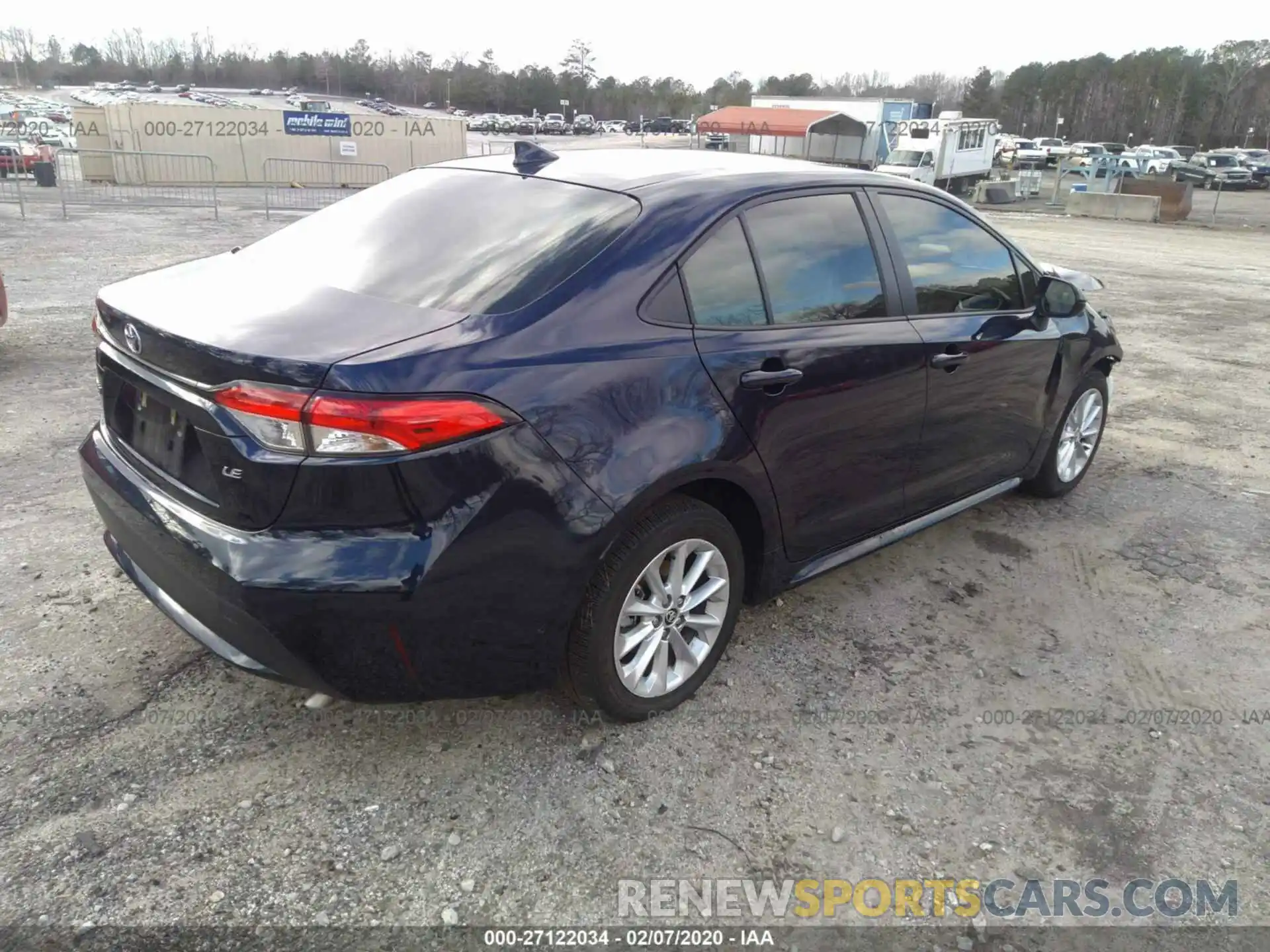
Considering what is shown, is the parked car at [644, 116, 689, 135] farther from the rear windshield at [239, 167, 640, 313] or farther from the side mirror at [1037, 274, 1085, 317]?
the rear windshield at [239, 167, 640, 313]

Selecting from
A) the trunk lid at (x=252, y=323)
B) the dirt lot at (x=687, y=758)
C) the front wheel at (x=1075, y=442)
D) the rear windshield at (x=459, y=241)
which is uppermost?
the rear windshield at (x=459, y=241)

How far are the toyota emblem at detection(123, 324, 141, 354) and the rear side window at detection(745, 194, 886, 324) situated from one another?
1.92 meters

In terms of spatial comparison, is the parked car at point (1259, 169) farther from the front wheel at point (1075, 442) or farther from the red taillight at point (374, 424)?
the red taillight at point (374, 424)

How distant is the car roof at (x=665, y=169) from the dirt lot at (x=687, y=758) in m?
1.72

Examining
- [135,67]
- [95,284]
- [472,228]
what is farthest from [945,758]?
[135,67]

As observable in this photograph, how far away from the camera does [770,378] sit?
9.89 feet

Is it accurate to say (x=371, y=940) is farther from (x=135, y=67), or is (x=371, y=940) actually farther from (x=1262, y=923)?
(x=135, y=67)

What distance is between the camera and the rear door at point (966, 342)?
12.1ft

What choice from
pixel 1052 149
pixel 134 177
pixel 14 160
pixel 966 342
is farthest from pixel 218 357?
pixel 1052 149

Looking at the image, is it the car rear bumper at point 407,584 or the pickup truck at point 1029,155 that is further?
the pickup truck at point 1029,155

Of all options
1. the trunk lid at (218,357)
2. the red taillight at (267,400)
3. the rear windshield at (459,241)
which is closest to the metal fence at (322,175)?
the rear windshield at (459,241)

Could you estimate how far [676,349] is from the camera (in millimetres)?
2783

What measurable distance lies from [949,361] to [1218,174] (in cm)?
5118

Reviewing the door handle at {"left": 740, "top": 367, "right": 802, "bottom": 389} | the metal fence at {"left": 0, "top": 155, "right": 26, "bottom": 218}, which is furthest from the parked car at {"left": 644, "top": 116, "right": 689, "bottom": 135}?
the door handle at {"left": 740, "top": 367, "right": 802, "bottom": 389}
